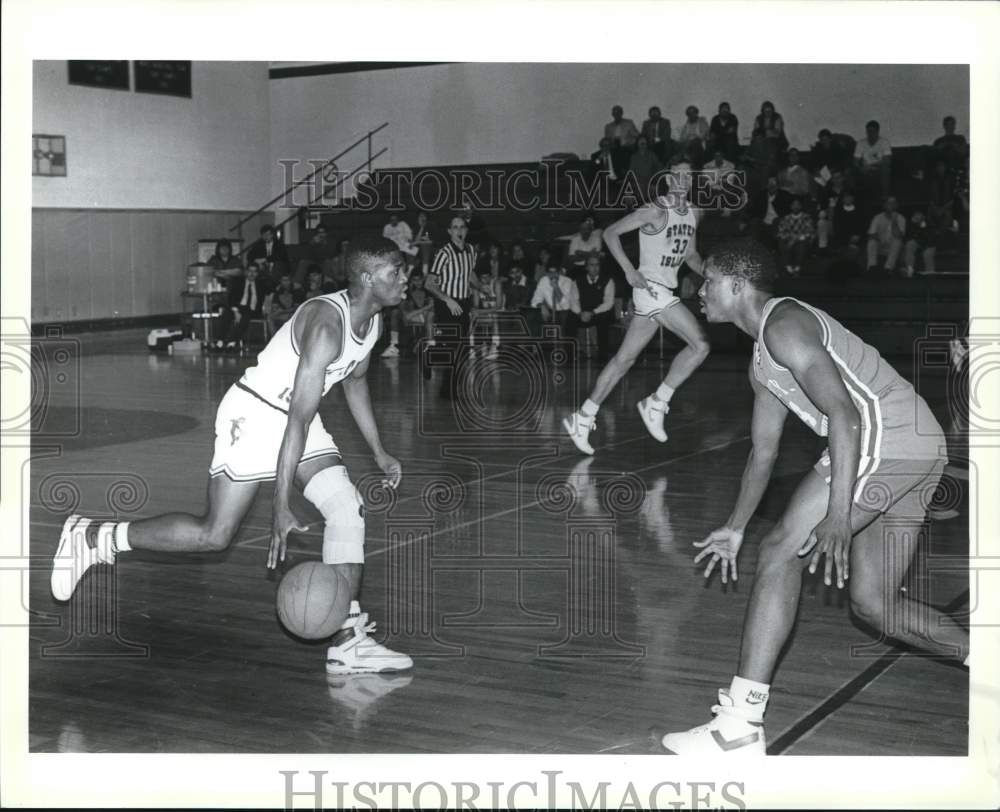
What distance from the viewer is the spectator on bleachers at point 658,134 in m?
18.4

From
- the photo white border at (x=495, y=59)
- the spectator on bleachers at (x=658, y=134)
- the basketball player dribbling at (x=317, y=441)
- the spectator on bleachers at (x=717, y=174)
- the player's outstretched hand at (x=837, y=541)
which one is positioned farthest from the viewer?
the spectator on bleachers at (x=658, y=134)

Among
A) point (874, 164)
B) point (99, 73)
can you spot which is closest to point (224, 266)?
point (99, 73)

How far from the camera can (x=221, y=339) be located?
1995 centimetres

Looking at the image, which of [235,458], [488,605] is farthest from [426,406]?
[235,458]

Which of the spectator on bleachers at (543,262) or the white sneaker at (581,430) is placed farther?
the spectator on bleachers at (543,262)

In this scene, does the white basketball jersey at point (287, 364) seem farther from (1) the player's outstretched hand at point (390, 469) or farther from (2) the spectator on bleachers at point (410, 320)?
(2) the spectator on bleachers at point (410, 320)

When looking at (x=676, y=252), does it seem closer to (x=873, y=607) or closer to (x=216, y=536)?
(x=216, y=536)

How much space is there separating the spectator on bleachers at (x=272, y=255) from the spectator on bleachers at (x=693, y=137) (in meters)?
6.08

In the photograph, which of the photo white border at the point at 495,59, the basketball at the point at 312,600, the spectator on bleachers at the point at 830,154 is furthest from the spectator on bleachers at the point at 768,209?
the basketball at the point at 312,600

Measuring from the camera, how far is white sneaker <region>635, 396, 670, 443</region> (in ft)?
33.1

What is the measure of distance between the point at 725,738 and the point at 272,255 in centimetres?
1675

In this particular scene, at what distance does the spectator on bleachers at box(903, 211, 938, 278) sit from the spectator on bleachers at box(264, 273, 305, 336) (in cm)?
825

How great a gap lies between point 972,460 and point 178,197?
21782 millimetres

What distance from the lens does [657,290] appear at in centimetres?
975
